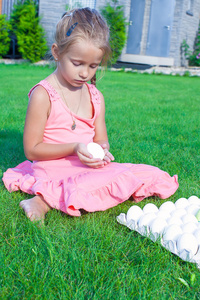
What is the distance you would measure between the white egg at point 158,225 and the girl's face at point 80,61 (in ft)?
3.21

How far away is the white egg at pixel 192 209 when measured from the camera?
202 cm

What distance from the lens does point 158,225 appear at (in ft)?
5.81

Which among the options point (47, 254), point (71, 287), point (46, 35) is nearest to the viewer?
point (71, 287)

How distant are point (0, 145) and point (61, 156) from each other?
1149mm

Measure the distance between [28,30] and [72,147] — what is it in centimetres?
1118

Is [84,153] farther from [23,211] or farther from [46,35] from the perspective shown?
[46,35]

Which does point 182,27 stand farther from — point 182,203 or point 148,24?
point 182,203

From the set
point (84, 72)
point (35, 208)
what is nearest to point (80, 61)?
point (84, 72)

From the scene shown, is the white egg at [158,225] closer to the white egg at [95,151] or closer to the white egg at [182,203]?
the white egg at [182,203]

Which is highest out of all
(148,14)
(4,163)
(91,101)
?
(148,14)

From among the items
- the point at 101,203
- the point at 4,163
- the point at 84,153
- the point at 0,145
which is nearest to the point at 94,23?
the point at 84,153

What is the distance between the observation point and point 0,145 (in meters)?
3.19

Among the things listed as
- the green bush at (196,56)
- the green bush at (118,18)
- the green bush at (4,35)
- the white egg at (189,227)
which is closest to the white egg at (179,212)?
the white egg at (189,227)

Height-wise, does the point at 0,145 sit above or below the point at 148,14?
below
